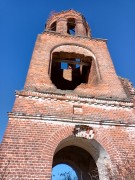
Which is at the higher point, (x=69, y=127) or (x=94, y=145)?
(x=69, y=127)

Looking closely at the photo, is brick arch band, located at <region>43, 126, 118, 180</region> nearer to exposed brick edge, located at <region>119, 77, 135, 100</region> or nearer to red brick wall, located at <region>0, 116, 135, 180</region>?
red brick wall, located at <region>0, 116, 135, 180</region>

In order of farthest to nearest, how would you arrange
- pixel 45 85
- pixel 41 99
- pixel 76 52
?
pixel 76 52 → pixel 45 85 → pixel 41 99

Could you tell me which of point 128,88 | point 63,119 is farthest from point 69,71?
point 63,119

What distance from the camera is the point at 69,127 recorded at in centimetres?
575

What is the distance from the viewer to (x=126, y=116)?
643 cm

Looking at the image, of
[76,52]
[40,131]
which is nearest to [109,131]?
[40,131]

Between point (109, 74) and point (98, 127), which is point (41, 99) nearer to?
point (98, 127)

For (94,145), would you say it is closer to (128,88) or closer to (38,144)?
(38,144)

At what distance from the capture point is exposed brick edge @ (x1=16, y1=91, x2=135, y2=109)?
639cm

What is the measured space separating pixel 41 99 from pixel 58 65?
5515 millimetres

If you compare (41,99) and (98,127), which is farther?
(41,99)

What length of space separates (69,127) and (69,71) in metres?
6.79

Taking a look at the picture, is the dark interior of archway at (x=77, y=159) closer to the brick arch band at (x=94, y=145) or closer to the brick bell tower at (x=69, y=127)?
the brick bell tower at (x=69, y=127)

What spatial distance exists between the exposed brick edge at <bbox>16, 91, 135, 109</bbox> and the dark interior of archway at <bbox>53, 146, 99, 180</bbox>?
98.7 inches
